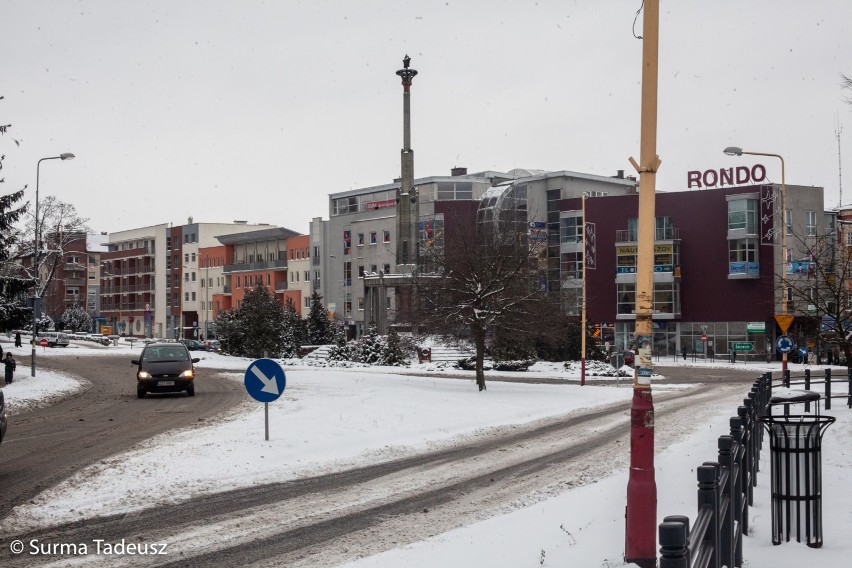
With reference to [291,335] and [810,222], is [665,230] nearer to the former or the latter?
[810,222]

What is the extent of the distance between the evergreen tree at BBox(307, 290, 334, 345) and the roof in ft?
104

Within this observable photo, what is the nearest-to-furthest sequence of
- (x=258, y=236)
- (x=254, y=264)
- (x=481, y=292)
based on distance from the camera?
(x=481, y=292) < (x=254, y=264) < (x=258, y=236)

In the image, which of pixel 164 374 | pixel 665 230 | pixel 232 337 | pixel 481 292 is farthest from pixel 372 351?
pixel 665 230

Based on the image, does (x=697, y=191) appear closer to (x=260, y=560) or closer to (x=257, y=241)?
(x=257, y=241)

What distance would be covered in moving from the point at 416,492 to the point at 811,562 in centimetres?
613

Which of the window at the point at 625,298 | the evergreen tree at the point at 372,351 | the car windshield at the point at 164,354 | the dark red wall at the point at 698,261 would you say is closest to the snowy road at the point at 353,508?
the car windshield at the point at 164,354

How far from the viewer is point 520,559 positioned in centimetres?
873

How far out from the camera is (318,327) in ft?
278

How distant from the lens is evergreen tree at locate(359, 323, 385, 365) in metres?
54.5

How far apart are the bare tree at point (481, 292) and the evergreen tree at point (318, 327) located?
153 ft

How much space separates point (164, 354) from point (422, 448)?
14.5 metres

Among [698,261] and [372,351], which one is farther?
[698,261]

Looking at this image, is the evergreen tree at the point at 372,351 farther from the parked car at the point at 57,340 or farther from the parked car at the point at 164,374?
the parked car at the point at 57,340

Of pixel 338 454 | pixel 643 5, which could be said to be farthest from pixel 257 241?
pixel 643 5
